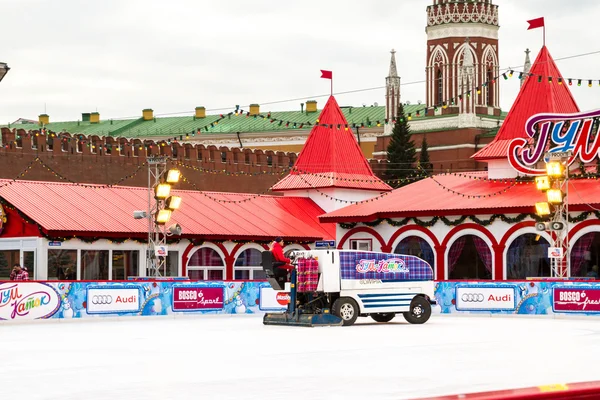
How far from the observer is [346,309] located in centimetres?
2664

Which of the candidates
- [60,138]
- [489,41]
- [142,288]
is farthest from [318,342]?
[489,41]

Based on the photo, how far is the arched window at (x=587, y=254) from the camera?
127ft

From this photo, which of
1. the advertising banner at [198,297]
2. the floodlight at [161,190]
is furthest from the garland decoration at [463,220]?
the floodlight at [161,190]

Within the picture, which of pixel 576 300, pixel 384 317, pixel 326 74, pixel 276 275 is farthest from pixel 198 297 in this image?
pixel 326 74

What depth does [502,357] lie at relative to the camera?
1636cm

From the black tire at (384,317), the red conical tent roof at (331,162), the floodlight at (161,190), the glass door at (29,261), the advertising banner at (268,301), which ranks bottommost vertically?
the black tire at (384,317)

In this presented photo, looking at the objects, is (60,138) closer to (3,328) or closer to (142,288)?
(142,288)

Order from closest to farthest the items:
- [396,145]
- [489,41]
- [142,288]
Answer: [142,288]
[396,145]
[489,41]

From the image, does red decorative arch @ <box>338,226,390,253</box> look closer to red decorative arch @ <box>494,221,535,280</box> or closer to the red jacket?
red decorative arch @ <box>494,221,535,280</box>

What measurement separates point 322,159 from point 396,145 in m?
37.1

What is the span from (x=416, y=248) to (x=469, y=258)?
235 cm

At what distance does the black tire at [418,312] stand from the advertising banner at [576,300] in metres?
5.54

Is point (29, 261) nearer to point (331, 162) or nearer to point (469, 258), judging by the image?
point (469, 258)

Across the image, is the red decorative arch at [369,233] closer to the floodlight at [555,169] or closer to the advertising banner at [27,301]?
the floodlight at [555,169]
